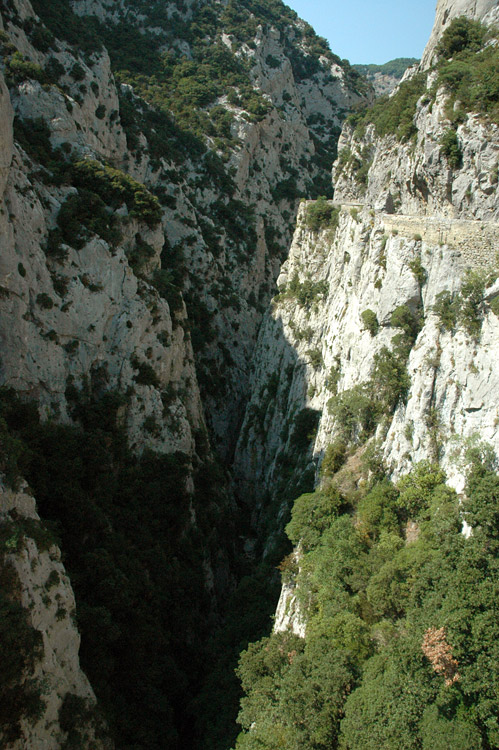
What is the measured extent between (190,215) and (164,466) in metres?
29.8

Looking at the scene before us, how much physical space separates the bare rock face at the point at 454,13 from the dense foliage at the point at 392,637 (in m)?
27.1

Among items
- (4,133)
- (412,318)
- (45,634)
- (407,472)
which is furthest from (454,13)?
(45,634)

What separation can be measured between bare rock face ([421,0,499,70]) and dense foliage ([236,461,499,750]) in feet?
89.0

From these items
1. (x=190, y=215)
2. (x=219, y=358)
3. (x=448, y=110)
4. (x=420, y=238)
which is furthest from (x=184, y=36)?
(x=420, y=238)

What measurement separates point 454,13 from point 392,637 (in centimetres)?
3607

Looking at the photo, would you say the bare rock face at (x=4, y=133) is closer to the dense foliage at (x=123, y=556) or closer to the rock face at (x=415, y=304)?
the dense foliage at (x=123, y=556)

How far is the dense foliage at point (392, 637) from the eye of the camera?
15.8 m

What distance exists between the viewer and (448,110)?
83.5 feet

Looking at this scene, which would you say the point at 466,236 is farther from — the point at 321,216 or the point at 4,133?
the point at 4,133

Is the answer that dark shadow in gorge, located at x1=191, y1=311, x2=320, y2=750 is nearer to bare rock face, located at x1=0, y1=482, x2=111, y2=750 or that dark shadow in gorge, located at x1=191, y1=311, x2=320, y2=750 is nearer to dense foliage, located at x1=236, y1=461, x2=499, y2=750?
dense foliage, located at x1=236, y1=461, x2=499, y2=750

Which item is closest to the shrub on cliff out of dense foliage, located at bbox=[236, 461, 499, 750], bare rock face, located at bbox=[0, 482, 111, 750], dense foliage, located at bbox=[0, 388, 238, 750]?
dense foliage, located at bbox=[0, 388, 238, 750]

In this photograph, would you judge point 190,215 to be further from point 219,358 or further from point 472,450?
point 472,450

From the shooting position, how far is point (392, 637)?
1820cm

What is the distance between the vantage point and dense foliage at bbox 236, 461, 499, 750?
15812mm
